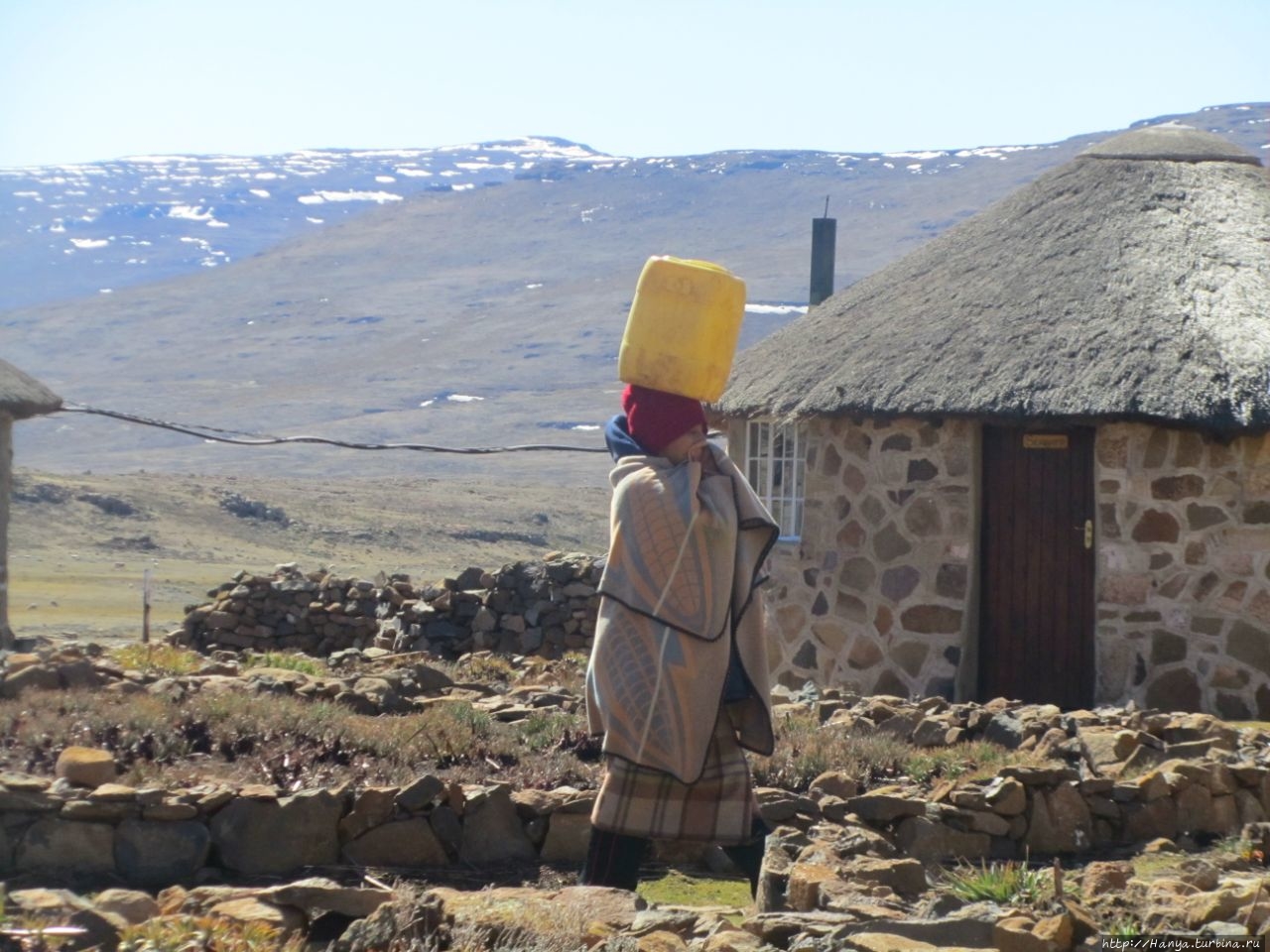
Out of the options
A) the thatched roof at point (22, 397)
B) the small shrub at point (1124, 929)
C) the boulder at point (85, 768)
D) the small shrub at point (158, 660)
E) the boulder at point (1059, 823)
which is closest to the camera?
the small shrub at point (1124, 929)

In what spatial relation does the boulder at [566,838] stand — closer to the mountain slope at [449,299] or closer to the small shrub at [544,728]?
the small shrub at [544,728]

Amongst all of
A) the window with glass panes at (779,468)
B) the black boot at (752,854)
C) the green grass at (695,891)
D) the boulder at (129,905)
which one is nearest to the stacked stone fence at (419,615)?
the window with glass panes at (779,468)

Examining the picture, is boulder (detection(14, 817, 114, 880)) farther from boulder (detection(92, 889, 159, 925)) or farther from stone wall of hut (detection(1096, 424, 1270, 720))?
stone wall of hut (detection(1096, 424, 1270, 720))

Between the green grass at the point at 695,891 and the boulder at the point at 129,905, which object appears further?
the green grass at the point at 695,891

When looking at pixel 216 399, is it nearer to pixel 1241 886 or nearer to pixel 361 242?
pixel 361 242

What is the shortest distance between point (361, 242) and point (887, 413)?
12079 centimetres

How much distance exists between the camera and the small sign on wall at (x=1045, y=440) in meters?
10.5

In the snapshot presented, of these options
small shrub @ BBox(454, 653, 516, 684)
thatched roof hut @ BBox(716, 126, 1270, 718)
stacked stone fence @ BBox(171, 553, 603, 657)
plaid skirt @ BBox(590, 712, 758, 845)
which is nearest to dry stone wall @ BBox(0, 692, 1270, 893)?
plaid skirt @ BBox(590, 712, 758, 845)

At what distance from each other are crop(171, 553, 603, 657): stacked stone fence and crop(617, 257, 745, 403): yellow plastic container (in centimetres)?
824

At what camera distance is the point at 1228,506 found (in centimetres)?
1007

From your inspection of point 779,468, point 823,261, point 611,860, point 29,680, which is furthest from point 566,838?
point 823,261

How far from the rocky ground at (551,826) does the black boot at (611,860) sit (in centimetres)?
19

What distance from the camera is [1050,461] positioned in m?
10.6

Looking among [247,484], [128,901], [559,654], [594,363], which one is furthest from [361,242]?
[128,901]
